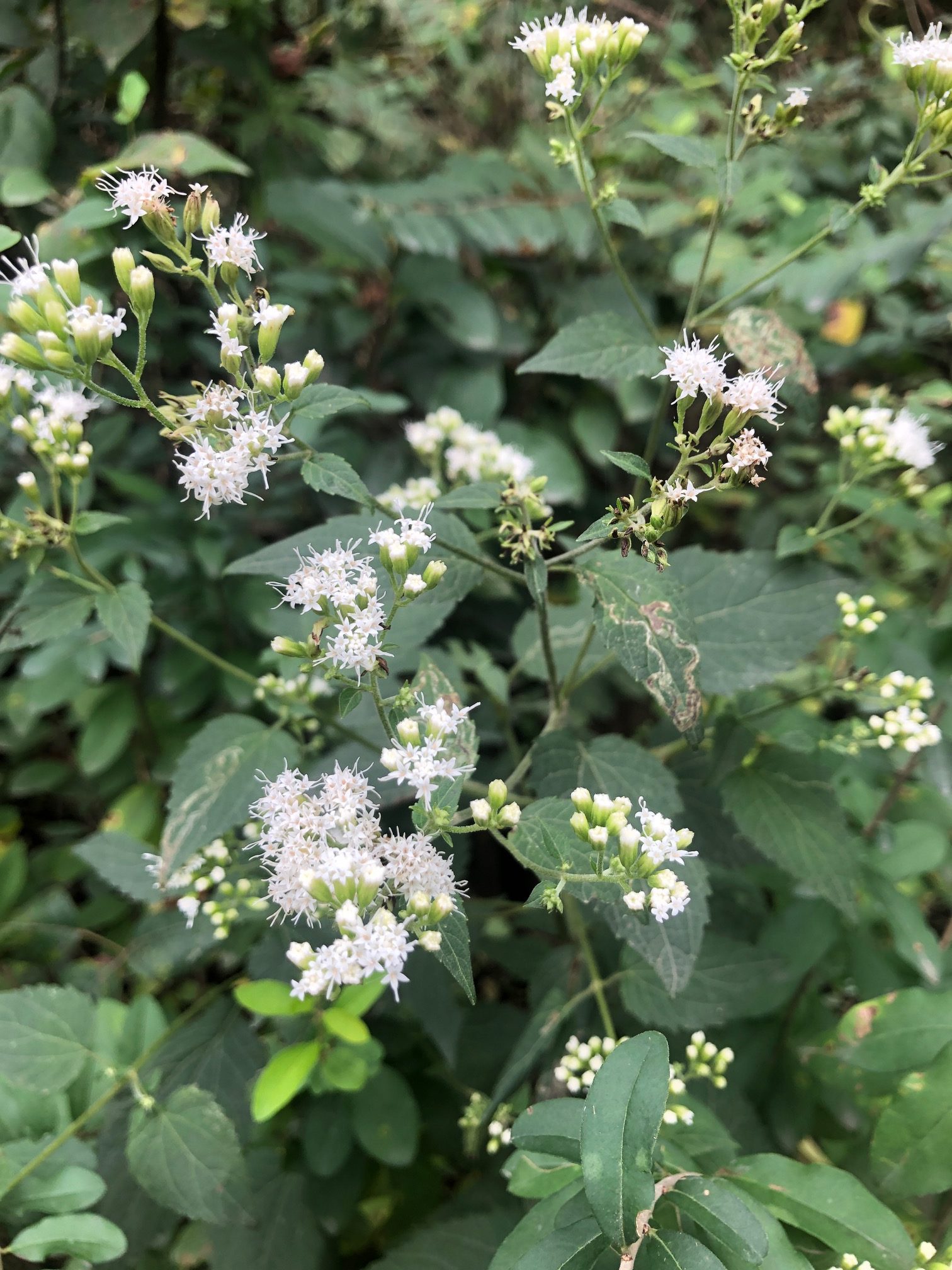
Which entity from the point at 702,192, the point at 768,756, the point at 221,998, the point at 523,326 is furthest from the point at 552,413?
the point at 221,998

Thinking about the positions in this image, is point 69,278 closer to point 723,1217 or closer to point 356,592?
point 356,592

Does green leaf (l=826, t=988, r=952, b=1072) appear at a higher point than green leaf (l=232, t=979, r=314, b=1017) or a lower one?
lower

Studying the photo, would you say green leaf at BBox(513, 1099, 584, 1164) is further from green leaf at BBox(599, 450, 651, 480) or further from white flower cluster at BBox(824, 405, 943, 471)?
white flower cluster at BBox(824, 405, 943, 471)

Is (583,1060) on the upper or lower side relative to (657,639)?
lower

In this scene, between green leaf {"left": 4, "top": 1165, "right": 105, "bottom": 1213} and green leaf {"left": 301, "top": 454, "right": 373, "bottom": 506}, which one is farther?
green leaf {"left": 4, "top": 1165, "right": 105, "bottom": 1213}

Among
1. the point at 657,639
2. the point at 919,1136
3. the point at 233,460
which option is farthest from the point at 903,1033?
the point at 233,460

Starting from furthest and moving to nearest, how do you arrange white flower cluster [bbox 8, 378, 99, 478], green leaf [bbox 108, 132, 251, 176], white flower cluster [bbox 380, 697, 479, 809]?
1. green leaf [bbox 108, 132, 251, 176]
2. white flower cluster [bbox 8, 378, 99, 478]
3. white flower cluster [bbox 380, 697, 479, 809]

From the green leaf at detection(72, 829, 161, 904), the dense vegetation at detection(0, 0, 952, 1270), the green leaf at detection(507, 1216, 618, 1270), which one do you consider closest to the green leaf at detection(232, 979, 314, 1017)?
the dense vegetation at detection(0, 0, 952, 1270)
